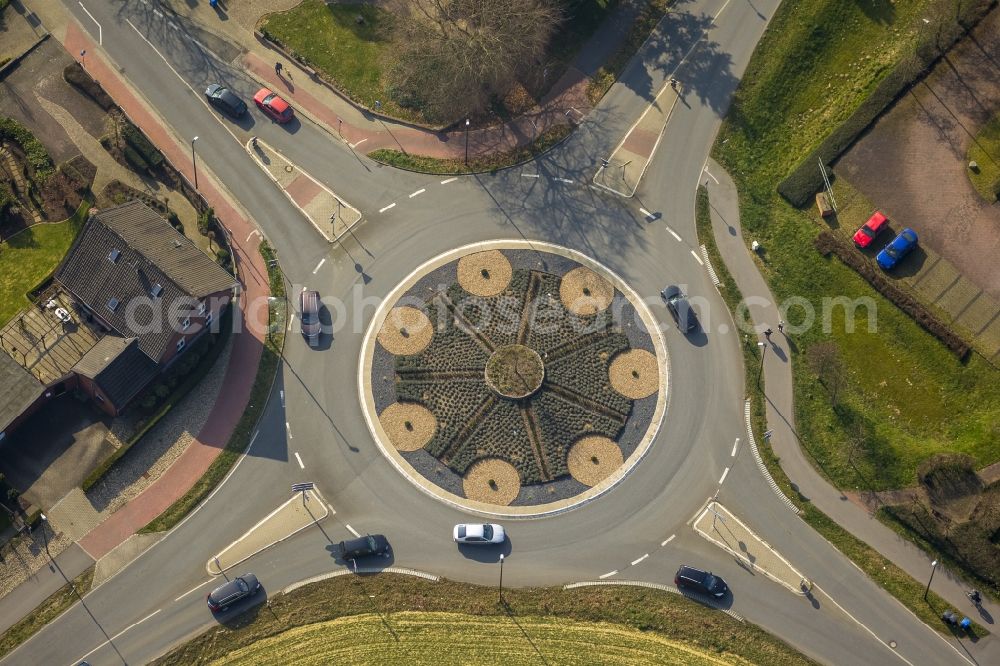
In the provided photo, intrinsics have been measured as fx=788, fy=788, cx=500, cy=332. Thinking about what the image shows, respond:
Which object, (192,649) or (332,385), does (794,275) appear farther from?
(192,649)

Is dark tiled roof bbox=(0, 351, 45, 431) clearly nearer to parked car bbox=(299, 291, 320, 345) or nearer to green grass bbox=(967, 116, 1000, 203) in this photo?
parked car bbox=(299, 291, 320, 345)

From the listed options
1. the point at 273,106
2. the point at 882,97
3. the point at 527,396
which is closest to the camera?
the point at 527,396

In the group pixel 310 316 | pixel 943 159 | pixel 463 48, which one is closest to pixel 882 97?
pixel 943 159

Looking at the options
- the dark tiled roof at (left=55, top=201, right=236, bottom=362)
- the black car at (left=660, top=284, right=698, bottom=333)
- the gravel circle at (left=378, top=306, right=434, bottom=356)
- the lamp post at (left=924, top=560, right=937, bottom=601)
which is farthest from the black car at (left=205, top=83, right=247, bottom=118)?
the lamp post at (left=924, top=560, right=937, bottom=601)

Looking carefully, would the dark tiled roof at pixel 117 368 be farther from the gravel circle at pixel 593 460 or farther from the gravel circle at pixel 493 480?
the gravel circle at pixel 593 460

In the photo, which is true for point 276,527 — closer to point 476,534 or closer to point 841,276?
point 476,534

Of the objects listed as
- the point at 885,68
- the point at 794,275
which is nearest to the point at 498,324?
the point at 794,275
